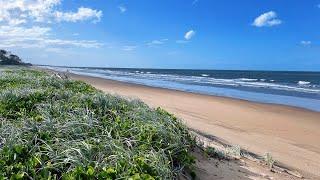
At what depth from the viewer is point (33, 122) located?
442 centimetres

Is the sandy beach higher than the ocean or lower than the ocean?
higher

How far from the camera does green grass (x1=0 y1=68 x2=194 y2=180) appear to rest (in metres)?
3.40

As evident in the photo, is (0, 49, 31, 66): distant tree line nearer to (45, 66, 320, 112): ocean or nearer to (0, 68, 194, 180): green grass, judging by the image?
(45, 66, 320, 112): ocean

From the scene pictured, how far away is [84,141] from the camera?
399cm

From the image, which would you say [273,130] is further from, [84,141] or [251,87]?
[251,87]

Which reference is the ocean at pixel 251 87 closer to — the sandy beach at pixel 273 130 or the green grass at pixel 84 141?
the sandy beach at pixel 273 130

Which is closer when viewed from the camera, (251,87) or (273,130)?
(273,130)

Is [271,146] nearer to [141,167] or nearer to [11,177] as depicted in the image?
[141,167]

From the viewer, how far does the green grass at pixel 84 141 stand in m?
3.40

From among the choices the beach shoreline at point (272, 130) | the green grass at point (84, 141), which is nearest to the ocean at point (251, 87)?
the beach shoreline at point (272, 130)

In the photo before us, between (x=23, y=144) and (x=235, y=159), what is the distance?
3909mm

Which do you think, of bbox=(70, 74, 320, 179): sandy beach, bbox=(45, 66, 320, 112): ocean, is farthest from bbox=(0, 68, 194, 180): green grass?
bbox=(45, 66, 320, 112): ocean

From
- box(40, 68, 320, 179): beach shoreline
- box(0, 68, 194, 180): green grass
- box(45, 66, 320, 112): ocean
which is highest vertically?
box(0, 68, 194, 180): green grass

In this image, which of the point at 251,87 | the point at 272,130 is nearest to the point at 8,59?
the point at 251,87
